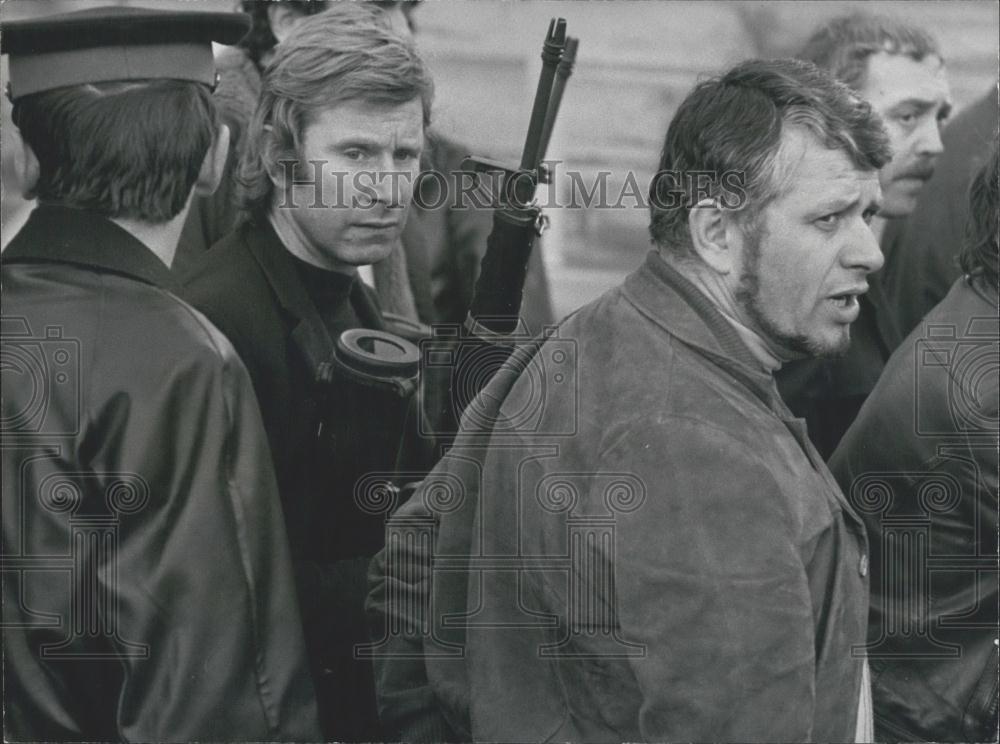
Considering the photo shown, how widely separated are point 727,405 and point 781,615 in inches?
14.7

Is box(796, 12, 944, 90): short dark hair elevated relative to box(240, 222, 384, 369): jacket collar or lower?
elevated

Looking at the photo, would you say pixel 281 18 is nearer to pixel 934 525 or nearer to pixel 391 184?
pixel 391 184

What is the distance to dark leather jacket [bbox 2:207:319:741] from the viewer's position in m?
2.71

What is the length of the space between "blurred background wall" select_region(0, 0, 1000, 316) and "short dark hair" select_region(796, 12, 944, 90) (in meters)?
0.03

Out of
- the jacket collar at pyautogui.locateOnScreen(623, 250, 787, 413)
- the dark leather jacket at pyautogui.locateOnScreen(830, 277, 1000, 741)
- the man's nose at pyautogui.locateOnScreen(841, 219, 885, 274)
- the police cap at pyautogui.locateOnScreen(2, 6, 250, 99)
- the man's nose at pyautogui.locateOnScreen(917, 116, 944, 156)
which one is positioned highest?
the police cap at pyautogui.locateOnScreen(2, 6, 250, 99)

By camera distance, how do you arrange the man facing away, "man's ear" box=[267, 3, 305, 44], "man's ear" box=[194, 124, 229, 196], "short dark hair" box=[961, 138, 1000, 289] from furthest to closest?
1. "man's ear" box=[267, 3, 305, 44]
2. "short dark hair" box=[961, 138, 1000, 289]
3. "man's ear" box=[194, 124, 229, 196]
4. the man facing away

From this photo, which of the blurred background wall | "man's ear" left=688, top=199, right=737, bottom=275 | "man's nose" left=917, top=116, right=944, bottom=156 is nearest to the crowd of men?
"man's ear" left=688, top=199, right=737, bottom=275

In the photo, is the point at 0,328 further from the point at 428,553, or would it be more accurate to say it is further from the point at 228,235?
the point at 428,553

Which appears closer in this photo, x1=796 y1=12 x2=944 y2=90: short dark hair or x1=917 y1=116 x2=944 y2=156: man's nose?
x1=796 y1=12 x2=944 y2=90: short dark hair

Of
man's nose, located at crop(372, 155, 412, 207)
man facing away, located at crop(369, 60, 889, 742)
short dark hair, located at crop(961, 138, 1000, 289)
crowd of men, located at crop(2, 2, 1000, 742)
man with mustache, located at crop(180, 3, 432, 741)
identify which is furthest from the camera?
short dark hair, located at crop(961, 138, 1000, 289)

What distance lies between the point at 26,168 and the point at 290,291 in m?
0.61

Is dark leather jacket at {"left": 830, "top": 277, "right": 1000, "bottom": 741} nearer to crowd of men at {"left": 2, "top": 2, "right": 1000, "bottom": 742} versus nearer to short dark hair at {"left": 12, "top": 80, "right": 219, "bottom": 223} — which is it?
crowd of men at {"left": 2, "top": 2, "right": 1000, "bottom": 742}

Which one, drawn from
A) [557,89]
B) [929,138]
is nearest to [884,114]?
[929,138]

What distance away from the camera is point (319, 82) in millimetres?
3189
